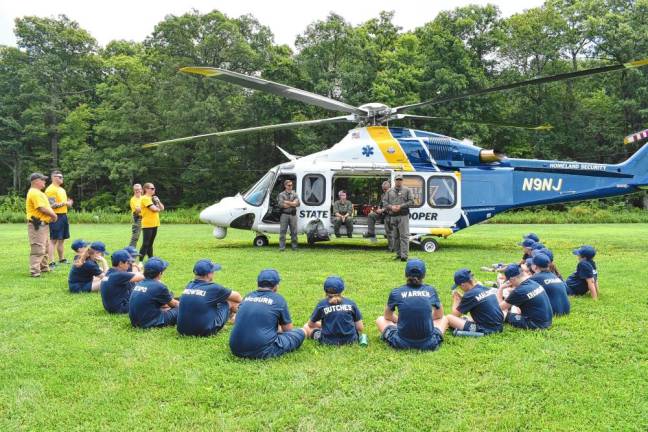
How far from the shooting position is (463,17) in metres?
41.8

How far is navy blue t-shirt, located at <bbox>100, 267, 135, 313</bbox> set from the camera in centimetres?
633

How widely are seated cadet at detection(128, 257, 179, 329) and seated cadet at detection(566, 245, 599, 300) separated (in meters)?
5.56

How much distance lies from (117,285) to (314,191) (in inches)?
304

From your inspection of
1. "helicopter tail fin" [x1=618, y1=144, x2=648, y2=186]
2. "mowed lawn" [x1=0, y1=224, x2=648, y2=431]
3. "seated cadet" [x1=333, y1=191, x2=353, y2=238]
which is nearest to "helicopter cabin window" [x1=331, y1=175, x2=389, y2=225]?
"seated cadet" [x1=333, y1=191, x2=353, y2=238]

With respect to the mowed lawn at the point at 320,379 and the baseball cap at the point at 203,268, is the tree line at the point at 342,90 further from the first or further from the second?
the baseball cap at the point at 203,268

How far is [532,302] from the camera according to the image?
17.9 ft

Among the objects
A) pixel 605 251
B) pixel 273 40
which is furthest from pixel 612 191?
pixel 273 40

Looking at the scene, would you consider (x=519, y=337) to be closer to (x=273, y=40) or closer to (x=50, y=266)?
(x=50, y=266)

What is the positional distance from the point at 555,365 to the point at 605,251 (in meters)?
10.0

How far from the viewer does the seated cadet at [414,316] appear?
4719 millimetres

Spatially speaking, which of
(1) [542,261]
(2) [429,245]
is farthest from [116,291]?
(2) [429,245]

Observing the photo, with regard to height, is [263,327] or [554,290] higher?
[554,290]

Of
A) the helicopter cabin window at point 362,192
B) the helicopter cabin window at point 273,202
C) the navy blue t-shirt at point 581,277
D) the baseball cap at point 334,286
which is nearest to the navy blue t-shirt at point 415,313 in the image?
the baseball cap at point 334,286

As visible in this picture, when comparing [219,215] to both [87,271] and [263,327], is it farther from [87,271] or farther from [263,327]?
[263,327]
